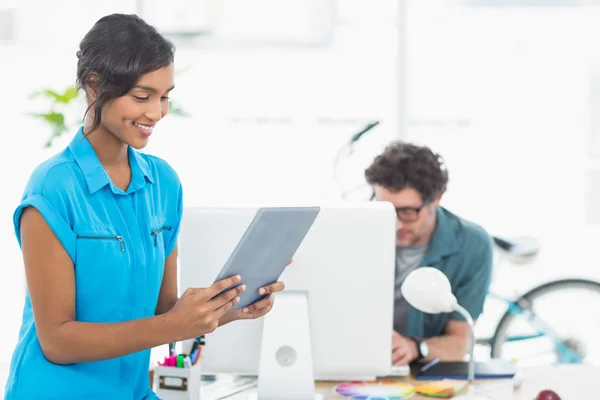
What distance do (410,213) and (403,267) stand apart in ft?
0.56

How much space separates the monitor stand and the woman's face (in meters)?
0.48

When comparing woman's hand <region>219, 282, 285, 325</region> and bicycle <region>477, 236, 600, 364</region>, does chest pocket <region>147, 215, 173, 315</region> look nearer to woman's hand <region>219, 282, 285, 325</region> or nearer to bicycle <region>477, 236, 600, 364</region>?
woman's hand <region>219, 282, 285, 325</region>

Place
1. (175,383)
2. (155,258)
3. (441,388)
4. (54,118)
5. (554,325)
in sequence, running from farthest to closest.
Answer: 1. (554,325)
2. (54,118)
3. (441,388)
4. (175,383)
5. (155,258)

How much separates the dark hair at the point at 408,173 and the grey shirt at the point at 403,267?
162 millimetres

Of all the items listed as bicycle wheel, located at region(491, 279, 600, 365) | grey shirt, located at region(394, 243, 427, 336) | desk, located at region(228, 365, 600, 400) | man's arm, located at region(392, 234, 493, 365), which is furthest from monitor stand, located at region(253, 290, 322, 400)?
bicycle wheel, located at region(491, 279, 600, 365)

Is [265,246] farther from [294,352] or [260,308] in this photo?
[294,352]

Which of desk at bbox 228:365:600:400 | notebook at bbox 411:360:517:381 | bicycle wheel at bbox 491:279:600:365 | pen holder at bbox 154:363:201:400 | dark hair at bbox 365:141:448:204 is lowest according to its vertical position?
bicycle wheel at bbox 491:279:600:365

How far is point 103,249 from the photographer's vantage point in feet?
4.47

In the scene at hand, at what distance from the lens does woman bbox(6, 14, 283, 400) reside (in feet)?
4.26

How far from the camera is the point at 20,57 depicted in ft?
13.0

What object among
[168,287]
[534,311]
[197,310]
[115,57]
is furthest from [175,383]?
[534,311]

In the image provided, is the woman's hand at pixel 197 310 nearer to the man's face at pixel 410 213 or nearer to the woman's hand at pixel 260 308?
the woman's hand at pixel 260 308

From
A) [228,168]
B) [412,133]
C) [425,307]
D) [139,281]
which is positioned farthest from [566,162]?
[139,281]

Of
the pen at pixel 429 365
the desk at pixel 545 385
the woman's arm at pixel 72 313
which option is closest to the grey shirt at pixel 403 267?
the pen at pixel 429 365
